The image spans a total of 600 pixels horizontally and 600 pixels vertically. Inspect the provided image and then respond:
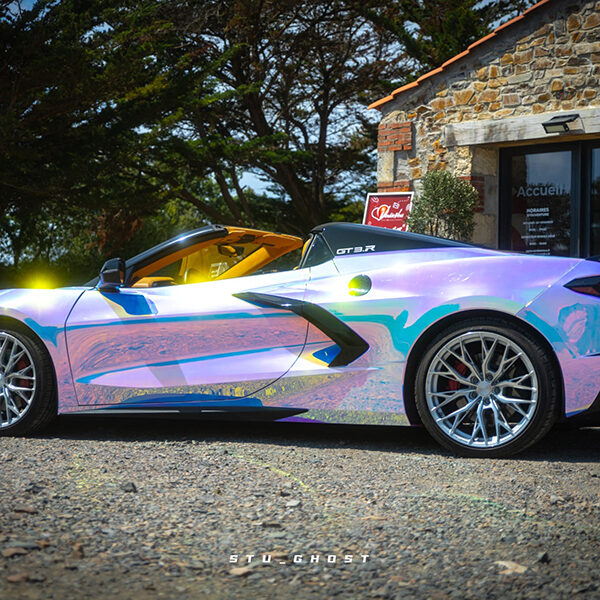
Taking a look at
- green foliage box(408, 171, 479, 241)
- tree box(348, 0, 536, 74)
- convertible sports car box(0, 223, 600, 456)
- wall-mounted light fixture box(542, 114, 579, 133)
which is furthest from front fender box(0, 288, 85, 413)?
tree box(348, 0, 536, 74)

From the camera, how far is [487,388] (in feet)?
13.3

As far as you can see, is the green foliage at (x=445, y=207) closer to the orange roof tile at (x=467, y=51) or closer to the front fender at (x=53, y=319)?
the orange roof tile at (x=467, y=51)

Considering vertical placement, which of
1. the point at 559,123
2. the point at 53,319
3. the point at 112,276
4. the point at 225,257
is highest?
the point at 559,123

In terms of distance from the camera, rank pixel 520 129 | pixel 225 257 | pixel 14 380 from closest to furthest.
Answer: pixel 14 380
pixel 225 257
pixel 520 129

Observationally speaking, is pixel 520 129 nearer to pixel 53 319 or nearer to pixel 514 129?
pixel 514 129

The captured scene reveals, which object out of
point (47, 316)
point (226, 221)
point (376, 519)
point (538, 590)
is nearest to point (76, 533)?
point (376, 519)

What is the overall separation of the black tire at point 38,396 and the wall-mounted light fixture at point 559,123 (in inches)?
314

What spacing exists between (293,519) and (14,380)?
8.01ft

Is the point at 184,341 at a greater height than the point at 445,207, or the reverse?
the point at 445,207

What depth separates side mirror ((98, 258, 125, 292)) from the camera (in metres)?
4.70

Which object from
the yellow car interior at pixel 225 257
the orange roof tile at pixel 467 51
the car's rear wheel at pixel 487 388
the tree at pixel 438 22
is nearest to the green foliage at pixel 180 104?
the tree at pixel 438 22

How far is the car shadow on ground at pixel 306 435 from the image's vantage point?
4.35 meters

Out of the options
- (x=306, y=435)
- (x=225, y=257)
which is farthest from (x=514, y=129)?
(x=306, y=435)

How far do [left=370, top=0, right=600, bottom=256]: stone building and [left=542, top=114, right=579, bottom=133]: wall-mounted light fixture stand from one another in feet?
0.04
